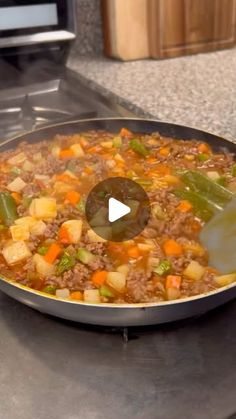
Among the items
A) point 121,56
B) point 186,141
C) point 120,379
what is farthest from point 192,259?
point 121,56

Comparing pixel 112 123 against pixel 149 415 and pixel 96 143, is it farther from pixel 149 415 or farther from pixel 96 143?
pixel 149 415

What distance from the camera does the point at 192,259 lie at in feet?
3.18

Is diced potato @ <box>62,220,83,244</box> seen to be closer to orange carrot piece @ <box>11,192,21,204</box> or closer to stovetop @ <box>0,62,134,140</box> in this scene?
orange carrot piece @ <box>11,192,21,204</box>

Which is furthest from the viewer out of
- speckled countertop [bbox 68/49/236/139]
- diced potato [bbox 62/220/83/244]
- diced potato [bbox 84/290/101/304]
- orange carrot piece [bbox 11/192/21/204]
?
speckled countertop [bbox 68/49/236/139]

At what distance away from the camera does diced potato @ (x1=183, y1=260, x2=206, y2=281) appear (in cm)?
94

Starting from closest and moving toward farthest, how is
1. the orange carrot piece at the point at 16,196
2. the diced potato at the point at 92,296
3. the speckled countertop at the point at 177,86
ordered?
the diced potato at the point at 92,296
the orange carrot piece at the point at 16,196
the speckled countertop at the point at 177,86

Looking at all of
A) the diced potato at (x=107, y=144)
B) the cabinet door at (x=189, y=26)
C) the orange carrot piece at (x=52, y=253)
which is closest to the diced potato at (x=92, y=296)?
the orange carrot piece at (x=52, y=253)

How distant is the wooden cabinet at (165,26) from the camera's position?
1922 millimetres

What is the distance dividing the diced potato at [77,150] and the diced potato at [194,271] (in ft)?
1.64

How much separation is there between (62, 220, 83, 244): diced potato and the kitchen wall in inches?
49.3

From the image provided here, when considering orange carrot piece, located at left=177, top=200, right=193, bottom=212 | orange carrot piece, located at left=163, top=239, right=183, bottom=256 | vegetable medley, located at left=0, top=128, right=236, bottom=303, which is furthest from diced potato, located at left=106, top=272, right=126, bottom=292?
orange carrot piece, located at left=177, top=200, right=193, bottom=212

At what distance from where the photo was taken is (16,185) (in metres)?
1.18
